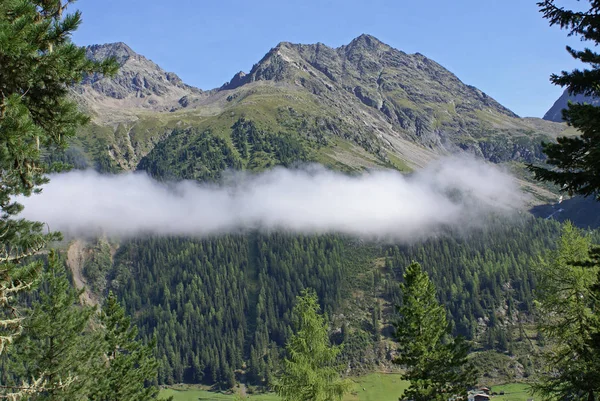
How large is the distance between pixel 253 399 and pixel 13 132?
20285 centimetres

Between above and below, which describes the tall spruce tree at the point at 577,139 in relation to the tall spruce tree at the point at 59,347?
above

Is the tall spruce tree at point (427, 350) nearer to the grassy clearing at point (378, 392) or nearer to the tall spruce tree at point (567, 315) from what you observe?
the tall spruce tree at point (567, 315)

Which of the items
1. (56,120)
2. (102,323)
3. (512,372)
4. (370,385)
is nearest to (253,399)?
(370,385)

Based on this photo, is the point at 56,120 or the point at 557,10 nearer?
the point at 56,120

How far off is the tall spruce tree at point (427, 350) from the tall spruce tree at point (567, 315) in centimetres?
651

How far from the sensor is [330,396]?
32.0 meters

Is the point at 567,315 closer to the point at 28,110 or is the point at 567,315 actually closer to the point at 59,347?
the point at 28,110

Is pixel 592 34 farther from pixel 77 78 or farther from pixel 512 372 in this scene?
pixel 512 372

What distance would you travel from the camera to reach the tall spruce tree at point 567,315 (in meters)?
23.1

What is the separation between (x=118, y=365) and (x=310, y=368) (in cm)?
1398

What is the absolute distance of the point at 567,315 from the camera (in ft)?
84.9

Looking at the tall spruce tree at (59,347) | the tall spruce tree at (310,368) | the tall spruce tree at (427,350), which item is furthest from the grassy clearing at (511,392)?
the tall spruce tree at (59,347)

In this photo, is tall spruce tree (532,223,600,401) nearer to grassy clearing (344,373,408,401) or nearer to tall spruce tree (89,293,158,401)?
tall spruce tree (89,293,158,401)

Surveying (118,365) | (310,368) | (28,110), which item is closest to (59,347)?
(118,365)
